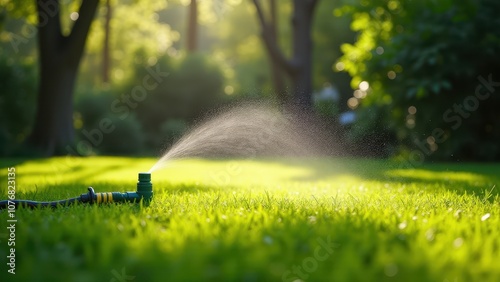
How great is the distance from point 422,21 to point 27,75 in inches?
538

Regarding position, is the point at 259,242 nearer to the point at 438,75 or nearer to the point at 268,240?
the point at 268,240

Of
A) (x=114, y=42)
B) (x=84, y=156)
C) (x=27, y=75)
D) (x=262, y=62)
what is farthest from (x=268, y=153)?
(x=114, y=42)

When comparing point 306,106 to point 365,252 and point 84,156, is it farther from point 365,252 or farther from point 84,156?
point 365,252

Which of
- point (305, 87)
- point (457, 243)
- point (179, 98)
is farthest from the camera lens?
point (179, 98)

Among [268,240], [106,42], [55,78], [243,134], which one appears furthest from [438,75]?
[106,42]

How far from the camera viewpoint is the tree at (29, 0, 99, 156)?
15.5 metres

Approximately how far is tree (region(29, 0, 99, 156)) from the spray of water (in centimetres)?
452

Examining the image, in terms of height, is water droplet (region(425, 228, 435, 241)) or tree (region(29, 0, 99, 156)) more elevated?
tree (region(29, 0, 99, 156))

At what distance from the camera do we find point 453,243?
307cm

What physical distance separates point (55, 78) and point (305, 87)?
24.8ft

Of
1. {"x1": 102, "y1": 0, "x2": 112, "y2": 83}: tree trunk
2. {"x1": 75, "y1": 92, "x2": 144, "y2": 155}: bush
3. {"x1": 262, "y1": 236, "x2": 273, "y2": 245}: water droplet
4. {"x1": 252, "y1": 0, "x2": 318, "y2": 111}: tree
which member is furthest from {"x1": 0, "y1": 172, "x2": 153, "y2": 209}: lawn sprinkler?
{"x1": 102, "y1": 0, "x2": 112, "y2": 83}: tree trunk

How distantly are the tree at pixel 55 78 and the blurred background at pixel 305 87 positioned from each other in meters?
0.03

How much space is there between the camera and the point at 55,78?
51.7ft

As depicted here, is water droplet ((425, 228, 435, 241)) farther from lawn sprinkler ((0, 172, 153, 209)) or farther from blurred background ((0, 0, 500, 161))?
blurred background ((0, 0, 500, 161))
